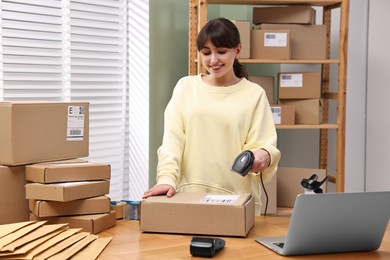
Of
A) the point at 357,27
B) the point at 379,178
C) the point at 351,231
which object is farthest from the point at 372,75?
the point at 351,231

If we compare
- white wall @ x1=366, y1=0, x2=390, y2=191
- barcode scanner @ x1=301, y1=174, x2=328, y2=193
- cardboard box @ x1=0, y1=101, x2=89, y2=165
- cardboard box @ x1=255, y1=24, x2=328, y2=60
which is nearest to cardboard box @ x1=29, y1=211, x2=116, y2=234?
cardboard box @ x1=0, y1=101, x2=89, y2=165

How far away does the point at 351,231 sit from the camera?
5.49ft

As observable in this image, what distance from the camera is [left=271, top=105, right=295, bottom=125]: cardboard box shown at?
3467 millimetres

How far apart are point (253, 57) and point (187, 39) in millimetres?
505

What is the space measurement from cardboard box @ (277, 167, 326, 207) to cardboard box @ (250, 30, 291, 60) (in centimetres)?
65

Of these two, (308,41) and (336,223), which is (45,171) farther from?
(308,41)

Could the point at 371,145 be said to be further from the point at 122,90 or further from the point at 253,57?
the point at 122,90

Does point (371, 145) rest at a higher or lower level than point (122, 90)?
lower

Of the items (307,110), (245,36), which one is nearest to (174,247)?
(245,36)

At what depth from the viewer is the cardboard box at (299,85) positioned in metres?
3.46

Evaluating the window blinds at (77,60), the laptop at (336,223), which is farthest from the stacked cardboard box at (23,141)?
the window blinds at (77,60)

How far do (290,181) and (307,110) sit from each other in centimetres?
42

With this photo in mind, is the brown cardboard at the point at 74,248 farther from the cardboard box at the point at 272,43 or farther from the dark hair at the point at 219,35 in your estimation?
the cardboard box at the point at 272,43

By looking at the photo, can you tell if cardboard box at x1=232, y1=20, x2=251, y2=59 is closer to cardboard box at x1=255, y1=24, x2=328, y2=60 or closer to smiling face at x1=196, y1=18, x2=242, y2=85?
cardboard box at x1=255, y1=24, x2=328, y2=60
